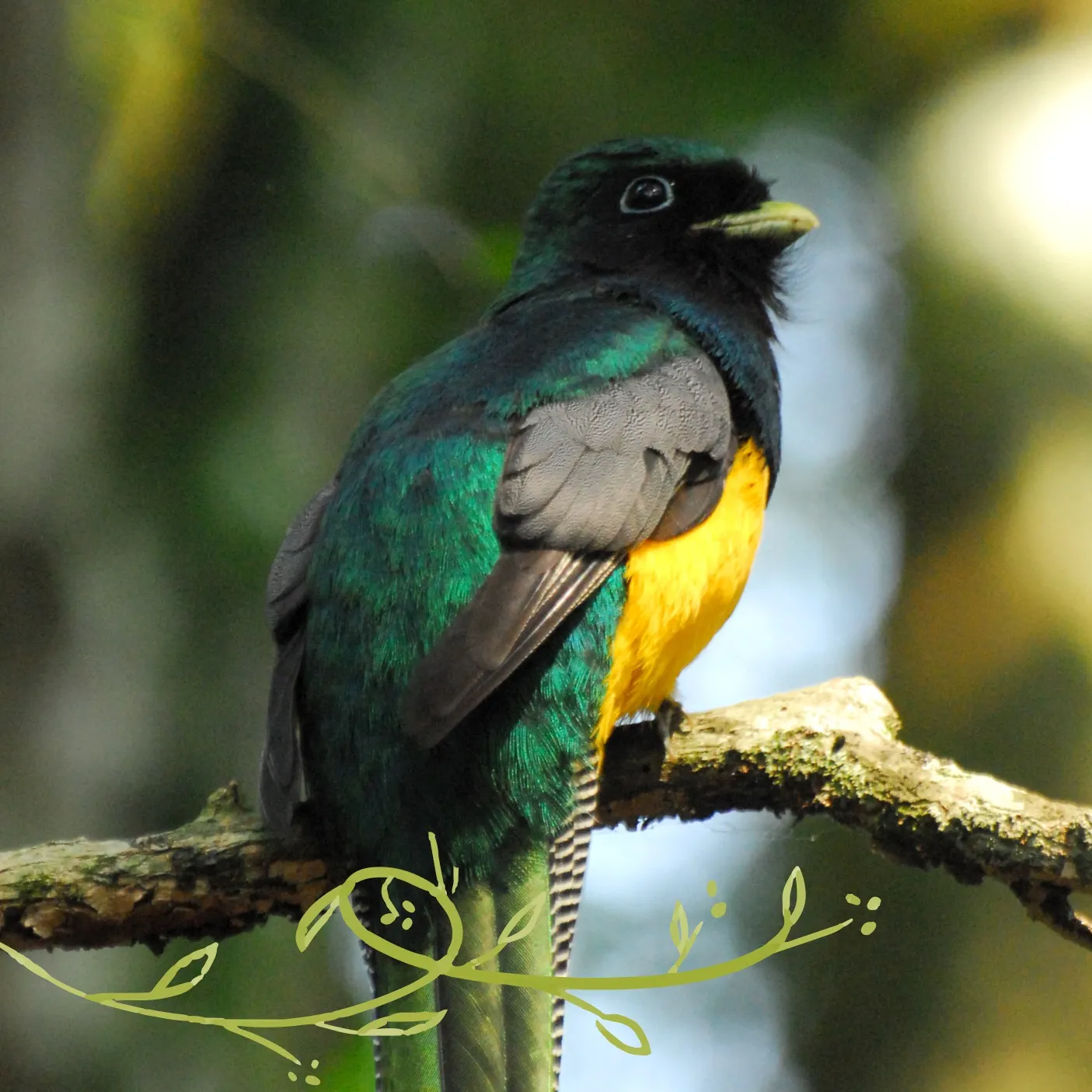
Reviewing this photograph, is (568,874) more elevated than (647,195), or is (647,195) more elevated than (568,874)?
(647,195)

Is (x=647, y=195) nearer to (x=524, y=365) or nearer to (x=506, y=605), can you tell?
(x=524, y=365)

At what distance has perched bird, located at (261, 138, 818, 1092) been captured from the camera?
3.09 metres

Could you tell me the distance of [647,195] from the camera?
15.3ft

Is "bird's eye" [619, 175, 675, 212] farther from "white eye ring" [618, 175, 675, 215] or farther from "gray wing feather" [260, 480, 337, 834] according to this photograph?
"gray wing feather" [260, 480, 337, 834]

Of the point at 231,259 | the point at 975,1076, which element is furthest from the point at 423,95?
the point at 975,1076

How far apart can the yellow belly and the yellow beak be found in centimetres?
91

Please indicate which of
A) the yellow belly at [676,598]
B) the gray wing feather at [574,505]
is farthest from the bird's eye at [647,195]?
the yellow belly at [676,598]

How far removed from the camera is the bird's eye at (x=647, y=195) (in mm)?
4660

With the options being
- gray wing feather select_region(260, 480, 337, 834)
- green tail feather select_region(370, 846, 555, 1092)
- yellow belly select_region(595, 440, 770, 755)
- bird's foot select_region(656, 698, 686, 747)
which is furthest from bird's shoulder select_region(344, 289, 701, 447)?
green tail feather select_region(370, 846, 555, 1092)

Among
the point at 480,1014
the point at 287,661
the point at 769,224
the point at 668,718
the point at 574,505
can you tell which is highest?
the point at 769,224

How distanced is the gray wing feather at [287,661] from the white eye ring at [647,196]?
1.39m

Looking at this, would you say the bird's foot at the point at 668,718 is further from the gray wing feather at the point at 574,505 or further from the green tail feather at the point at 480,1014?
the green tail feather at the point at 480,1014

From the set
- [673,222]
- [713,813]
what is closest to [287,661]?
[713,813]

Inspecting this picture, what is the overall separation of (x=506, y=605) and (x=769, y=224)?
1.91 meters
